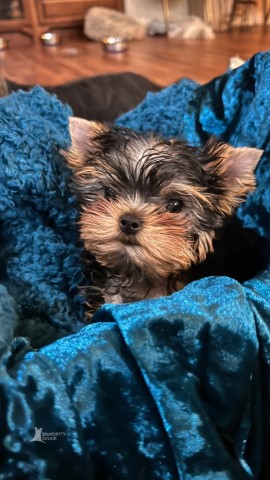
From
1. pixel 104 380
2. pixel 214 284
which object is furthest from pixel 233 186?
pixel 104 380

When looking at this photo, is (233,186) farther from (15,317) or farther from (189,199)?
(15,317)

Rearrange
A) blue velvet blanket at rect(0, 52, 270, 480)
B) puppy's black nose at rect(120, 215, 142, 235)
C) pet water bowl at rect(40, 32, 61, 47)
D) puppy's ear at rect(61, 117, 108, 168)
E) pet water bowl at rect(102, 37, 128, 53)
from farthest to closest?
pet water bowl at rect(40, 32, 61, 47) < pet water bowl at rect(102, 37, 128, 53) < puppy's ear at rect(61, 117, 108, 168) < puppy's black nose at rect(120, 215, 142, 235) < blue velvet blanket at rect(0, 52, 270, 480)

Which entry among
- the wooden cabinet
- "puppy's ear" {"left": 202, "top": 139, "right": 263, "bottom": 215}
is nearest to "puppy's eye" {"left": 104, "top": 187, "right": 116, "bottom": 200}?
"puppy's ear" {"left": 202, "top": 139, "right": 263, "bottom": 215}

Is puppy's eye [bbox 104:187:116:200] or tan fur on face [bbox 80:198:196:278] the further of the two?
puppy's eye [bbox 104:187:116:200]

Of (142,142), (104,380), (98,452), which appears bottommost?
(98,452)

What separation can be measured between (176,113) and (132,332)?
1.39 metres

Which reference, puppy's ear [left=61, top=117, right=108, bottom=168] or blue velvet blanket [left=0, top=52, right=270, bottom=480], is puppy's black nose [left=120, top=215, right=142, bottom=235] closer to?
blue velvet blanket [left=0, top=52, right=270, bottom=480]

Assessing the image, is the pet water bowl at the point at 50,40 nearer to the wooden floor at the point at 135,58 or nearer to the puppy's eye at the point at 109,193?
the wooden floor at the point at 135,58

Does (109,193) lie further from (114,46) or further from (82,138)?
(114,46)

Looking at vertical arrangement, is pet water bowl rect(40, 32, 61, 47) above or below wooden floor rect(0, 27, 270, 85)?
above

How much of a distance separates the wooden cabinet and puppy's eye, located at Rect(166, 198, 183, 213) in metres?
7.25

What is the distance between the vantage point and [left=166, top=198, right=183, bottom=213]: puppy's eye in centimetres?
A: 144

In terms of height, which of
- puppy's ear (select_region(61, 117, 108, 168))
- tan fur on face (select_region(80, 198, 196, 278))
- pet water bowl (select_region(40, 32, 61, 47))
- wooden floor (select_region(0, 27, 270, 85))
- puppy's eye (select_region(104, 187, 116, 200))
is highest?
puppy's ear (select_region(61, 117, 108, 168))

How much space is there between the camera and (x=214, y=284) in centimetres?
116
